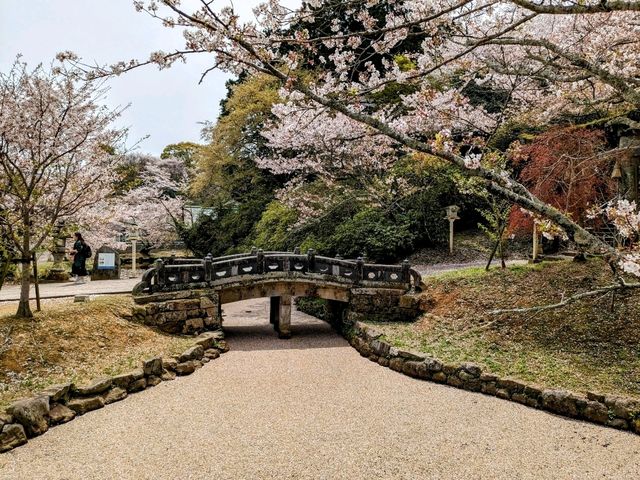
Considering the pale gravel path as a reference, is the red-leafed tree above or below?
above

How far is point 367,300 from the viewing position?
43.4 feet

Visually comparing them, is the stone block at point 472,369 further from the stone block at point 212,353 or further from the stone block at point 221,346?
the stone block at point 221,346

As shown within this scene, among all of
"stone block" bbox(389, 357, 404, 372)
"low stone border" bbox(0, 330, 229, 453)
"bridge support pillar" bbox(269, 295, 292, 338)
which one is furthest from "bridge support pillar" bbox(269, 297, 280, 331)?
"stone block" bbox(389, 357, 404, 372)

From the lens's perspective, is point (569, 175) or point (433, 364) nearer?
point (433, 364)

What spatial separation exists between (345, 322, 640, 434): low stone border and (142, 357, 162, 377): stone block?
5.17 metres

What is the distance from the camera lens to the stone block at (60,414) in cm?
665

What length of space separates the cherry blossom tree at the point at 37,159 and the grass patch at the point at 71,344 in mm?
666

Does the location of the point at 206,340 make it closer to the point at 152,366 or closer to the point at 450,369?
the point at 152,366

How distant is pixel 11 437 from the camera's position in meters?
5.92

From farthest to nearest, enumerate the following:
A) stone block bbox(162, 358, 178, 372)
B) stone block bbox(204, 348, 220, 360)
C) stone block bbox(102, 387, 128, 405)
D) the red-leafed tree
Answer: the red-leafed tree → stone block bbox(204, 348, 220, 360) → stone block bbox(162, 358, 178, 372) → stone block bbox(102, 387, 128, 405)

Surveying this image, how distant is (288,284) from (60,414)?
24.1 feet

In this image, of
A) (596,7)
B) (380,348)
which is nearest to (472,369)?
(380,348)

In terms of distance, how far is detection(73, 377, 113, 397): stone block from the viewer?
23.9 feet

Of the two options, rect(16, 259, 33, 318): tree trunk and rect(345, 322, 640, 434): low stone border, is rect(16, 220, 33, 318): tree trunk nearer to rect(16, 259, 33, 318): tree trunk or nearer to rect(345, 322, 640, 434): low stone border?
rect(16, 259, 33, 318): tree trunk
